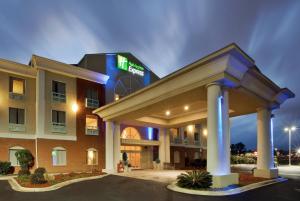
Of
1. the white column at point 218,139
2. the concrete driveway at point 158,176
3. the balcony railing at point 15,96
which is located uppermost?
the balcony railing at point 15,96

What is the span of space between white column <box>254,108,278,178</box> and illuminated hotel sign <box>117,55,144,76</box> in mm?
18697

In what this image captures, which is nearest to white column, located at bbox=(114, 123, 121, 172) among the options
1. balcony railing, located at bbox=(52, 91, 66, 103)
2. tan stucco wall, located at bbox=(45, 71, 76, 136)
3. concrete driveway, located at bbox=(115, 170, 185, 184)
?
concrete driveway, located at bbox=(115, 170, 185, 184)

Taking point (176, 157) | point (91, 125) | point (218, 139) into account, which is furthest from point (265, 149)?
point (176, 157)

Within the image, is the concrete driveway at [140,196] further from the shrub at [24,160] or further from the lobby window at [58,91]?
the lobby window at [58,91]

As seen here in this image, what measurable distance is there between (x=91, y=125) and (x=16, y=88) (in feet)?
27.8

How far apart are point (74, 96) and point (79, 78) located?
Result: 2082 millimetres

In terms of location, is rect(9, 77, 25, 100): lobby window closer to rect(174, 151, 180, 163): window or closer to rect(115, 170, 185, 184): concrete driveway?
rect(115, 170, 185, 184): concrete driveway

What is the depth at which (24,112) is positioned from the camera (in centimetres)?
2606

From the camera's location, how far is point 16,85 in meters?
Result: 26.2

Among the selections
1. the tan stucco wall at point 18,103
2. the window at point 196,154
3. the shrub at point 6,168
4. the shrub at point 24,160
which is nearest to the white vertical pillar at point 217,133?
the shrub at point 24,160

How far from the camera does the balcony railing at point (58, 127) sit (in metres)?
26.8

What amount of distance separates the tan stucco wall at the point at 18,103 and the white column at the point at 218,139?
735 inches

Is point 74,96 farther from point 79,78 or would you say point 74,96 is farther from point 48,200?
point 48,200

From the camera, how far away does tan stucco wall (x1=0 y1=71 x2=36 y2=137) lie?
81.3ft
